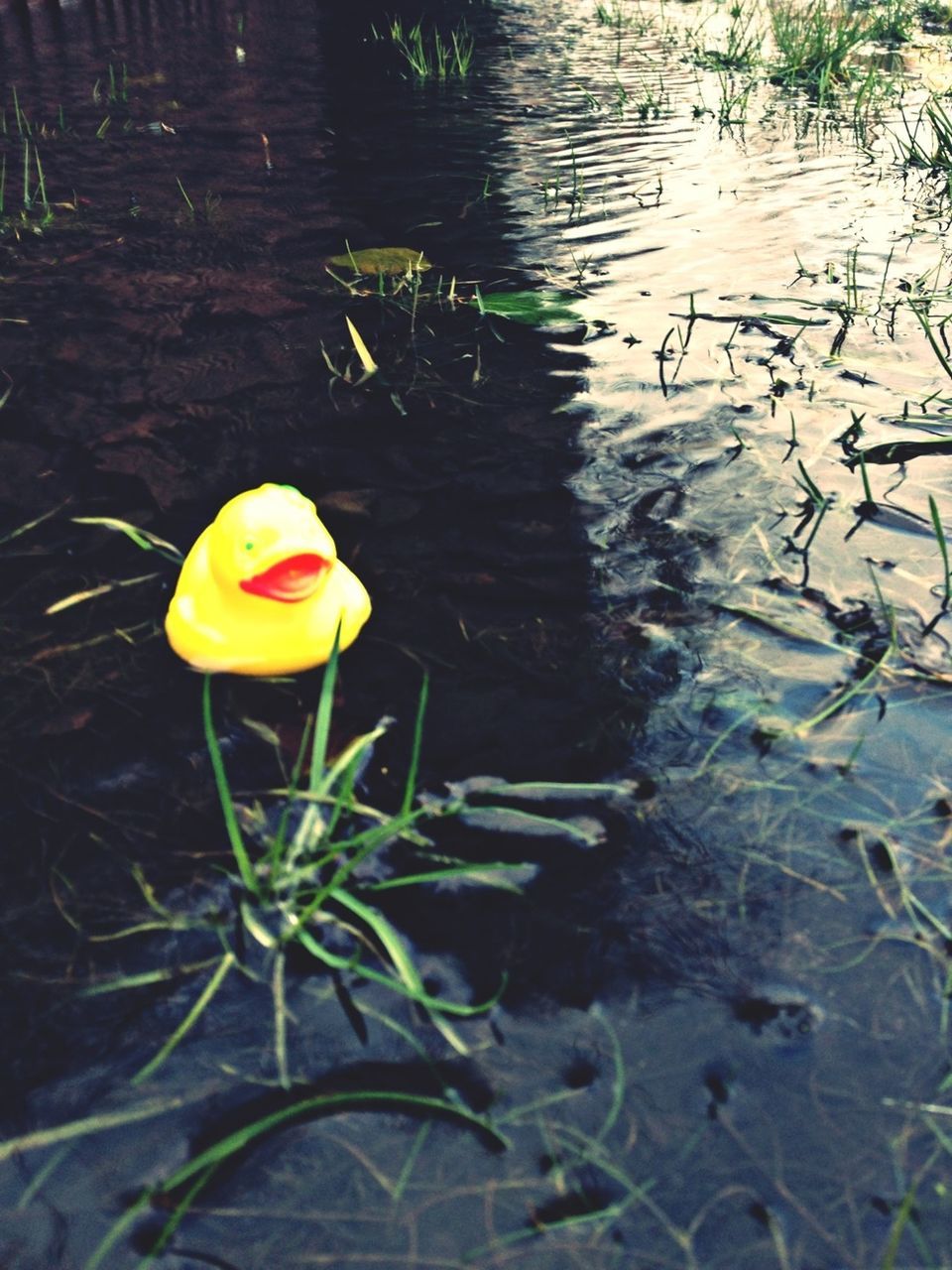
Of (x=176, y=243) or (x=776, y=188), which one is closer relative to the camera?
(x=176, y=243)

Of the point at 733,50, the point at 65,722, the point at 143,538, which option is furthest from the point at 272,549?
the point at 733,50

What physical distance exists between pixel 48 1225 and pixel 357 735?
1.18 metres

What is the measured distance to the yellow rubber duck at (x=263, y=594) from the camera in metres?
2.49

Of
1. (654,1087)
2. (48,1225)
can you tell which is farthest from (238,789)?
(654,1087)

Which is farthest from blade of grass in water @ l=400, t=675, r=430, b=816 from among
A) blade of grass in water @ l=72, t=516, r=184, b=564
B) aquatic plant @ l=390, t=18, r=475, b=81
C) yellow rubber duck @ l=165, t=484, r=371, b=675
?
aquatic plant @ l=390, t=18, r=475, b=81

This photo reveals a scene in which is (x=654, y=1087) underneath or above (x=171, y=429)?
underneath

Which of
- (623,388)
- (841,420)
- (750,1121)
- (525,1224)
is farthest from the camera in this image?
(623,388)

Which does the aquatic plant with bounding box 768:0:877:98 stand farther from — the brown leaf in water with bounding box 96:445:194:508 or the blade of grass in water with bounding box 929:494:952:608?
the brown leaf in water with bounding box 96:445:194:508

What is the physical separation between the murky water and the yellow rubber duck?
103 mm

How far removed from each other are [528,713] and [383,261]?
3.06 meters

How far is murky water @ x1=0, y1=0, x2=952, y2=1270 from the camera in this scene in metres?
1.68

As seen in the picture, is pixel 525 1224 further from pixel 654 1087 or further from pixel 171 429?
pixel 171 429

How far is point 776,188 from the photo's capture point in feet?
19.1

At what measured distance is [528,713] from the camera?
8.40 ft
